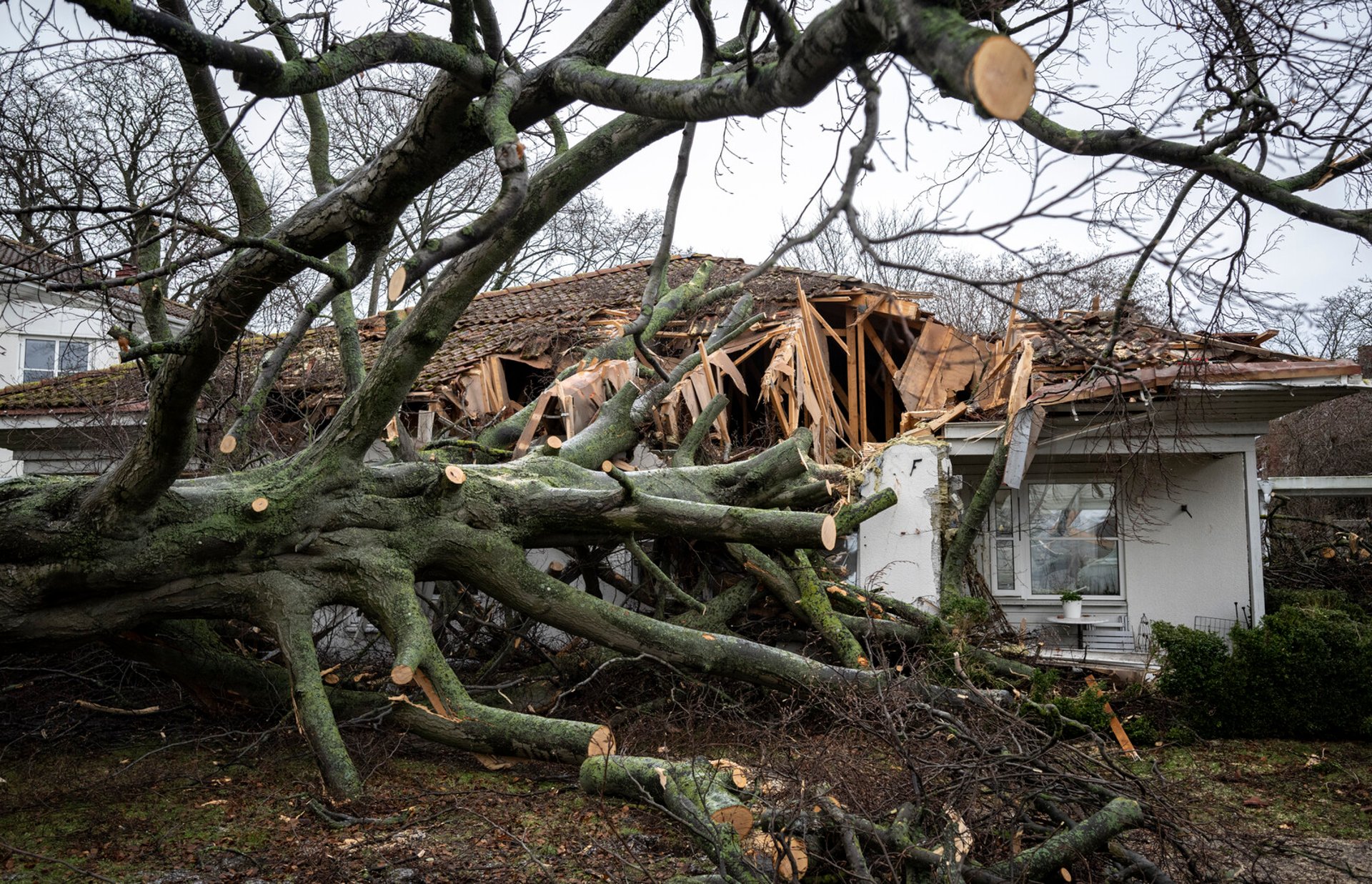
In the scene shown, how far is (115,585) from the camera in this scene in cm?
570

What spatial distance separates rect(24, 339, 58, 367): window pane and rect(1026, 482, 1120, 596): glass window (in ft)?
63.4

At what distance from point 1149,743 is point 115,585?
300 inches

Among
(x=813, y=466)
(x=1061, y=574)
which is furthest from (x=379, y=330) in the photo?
(x=1061, y=574)

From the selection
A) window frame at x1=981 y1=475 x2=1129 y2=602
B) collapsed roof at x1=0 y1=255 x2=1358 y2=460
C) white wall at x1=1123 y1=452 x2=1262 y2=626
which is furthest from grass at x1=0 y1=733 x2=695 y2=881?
white wall at x1=1123 y1=452 x2=1262 y2=626

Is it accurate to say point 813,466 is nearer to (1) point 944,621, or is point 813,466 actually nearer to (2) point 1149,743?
(1) point 944,621

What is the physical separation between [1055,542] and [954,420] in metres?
2.01

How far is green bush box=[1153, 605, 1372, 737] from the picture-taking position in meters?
7.59

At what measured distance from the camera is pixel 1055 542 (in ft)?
35.2

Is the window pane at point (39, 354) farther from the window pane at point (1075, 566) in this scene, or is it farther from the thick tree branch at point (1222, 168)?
the thick tree branch at point (1222, 168)

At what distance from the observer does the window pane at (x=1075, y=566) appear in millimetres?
10539

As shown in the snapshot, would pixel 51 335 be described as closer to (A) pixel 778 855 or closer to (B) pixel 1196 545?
(A) pixel 778 855

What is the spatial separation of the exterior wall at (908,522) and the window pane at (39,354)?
18.1 metres

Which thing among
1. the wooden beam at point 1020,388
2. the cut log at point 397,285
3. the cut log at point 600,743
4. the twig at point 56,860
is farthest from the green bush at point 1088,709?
the twig at point 56,860

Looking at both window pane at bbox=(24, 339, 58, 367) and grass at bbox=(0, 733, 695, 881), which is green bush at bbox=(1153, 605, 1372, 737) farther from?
window pane at bbox=(24, 339, 58, 367)
